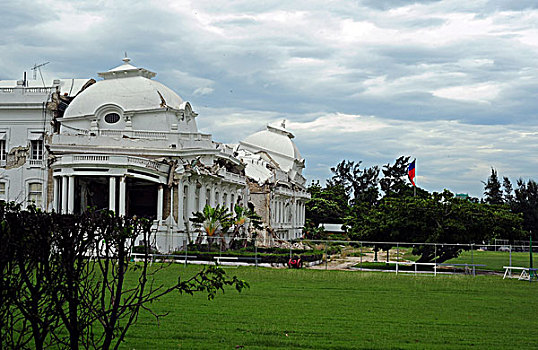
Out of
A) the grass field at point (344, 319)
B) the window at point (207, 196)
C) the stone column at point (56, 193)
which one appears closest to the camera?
the grass field at point (344, 319)

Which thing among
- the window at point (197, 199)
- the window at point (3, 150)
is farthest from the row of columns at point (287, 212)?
the window at point (3, 150)

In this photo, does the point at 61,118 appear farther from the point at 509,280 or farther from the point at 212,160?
the point at 509,280

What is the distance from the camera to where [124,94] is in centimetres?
5094

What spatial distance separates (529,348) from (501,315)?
4.77 metres

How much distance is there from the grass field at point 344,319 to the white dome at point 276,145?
58616 millimetres

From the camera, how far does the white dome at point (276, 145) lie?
83562 millimetres

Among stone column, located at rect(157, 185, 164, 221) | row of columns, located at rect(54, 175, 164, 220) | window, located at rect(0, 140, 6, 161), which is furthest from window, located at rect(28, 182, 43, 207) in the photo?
stone column, located at rect(157, 185, 164, 221)

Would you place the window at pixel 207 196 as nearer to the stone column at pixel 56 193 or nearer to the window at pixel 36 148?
the stone column at pixel 56 193

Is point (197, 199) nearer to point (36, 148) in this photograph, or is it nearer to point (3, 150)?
point (36, 148)

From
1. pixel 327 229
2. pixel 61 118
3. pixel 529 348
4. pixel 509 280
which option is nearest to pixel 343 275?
pixel 509 280

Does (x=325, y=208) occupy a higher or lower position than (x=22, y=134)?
lower

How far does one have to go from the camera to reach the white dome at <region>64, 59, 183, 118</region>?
50.3 m

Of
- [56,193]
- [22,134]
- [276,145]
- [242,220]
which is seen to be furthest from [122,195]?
[276,145]

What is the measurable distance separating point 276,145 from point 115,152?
39.9 m
